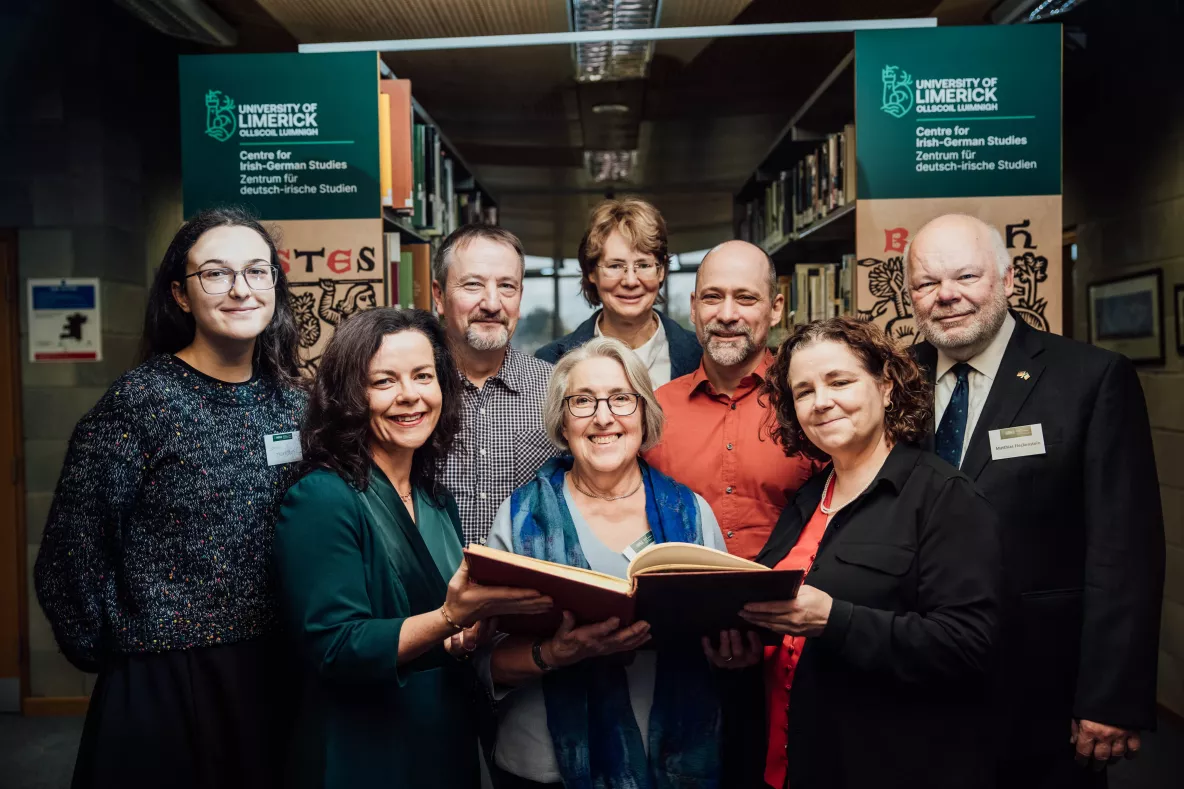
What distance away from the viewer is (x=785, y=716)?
1.90 metres

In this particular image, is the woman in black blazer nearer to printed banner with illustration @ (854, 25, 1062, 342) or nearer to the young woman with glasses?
the young woman with glasses

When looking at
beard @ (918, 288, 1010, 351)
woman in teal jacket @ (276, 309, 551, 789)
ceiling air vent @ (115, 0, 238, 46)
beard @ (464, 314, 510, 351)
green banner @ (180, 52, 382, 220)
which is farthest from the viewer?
ceiling air vent @ (115, 0, 238, 46)

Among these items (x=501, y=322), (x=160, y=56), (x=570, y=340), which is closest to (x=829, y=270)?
(x=570, y=340)

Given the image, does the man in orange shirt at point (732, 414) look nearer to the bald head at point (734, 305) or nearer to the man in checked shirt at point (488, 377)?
the bald head at point (734, 305)

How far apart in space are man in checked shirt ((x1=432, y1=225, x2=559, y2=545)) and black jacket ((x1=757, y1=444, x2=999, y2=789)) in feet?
3.36

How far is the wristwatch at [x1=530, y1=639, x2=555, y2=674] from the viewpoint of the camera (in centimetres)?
177

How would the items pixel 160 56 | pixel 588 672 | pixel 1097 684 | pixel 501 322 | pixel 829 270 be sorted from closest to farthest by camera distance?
pixel 588 672, pixel 1097 684, pixel 501 322, pixel 829 270, pixel 160 56

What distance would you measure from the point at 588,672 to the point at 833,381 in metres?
0.79

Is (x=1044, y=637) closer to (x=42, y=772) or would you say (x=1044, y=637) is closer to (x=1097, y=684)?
(x=1097, y=684)

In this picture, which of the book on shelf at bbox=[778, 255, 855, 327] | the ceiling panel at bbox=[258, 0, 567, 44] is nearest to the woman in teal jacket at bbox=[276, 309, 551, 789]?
the book on shelf at bbox=[778, 255, 855, 327]

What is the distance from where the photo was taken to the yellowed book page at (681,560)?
4.80 feet

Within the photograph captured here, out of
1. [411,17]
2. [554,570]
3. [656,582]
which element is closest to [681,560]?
[656,582]

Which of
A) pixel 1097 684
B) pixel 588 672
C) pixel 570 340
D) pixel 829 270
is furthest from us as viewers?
pixel 829 270

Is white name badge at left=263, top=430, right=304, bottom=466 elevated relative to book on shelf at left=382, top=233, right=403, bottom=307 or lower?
lower
